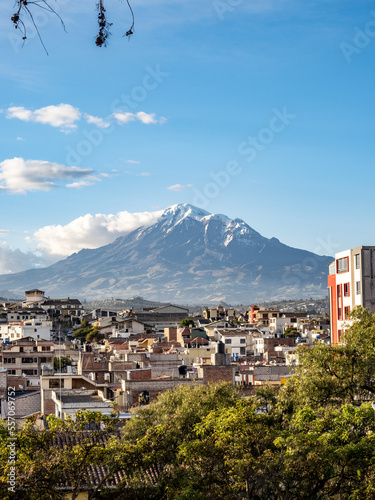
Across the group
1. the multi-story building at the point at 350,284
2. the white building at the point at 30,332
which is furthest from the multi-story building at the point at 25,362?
the white building at the point at 30,332

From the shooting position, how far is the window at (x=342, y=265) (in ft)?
122

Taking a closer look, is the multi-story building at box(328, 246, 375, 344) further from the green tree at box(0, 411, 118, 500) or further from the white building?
the white building

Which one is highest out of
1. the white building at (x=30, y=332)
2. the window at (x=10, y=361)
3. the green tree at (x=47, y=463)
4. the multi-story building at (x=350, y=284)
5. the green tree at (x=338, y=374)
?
the multi-story building at (x=350, y=284)

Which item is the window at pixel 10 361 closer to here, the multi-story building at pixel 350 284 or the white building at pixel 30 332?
the multi-story building at pixel 350 284

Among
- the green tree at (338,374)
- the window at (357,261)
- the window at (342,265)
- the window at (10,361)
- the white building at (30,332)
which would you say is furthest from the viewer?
the white building at (30,332)

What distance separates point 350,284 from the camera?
36.3 metres

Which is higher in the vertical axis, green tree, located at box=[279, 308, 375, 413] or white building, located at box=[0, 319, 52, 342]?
white building, located at box=[0, 319, 52, 342]

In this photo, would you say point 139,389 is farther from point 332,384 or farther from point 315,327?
point 315,327

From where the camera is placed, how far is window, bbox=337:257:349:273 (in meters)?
37.2

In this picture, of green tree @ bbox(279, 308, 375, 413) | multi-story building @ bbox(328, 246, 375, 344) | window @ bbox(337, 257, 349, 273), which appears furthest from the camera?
window @ bbox(337, 257, 349, 273)

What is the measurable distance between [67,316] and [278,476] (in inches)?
5545

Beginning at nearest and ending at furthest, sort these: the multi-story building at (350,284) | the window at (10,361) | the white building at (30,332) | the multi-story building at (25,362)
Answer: the multi-story building at (350,284), the multi-story building at (25,362), the window at (10,361), the white building at (30,332)

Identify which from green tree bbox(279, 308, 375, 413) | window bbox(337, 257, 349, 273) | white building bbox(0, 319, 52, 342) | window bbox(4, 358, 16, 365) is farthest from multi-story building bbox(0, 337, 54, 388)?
green tree bbox(279, 308, 375, 413)

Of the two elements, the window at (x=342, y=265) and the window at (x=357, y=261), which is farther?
the window at (x=342, y=265)
